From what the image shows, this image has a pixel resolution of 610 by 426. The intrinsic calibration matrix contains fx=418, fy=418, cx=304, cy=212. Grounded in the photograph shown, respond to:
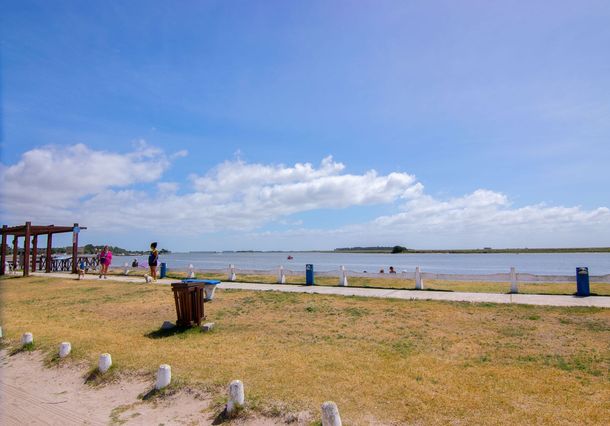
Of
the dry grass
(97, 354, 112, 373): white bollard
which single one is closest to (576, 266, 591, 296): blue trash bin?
the dry grass

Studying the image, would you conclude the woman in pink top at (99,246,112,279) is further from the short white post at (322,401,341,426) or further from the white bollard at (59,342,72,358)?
the short white post at (322,401,341,426)

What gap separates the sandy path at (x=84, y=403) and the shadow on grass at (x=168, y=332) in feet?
6.31

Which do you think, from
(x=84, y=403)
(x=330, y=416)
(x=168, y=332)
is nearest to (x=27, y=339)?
(x=168, y=332)

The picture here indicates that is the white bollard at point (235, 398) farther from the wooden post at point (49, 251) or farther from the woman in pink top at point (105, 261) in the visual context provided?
the wooden post at point (49, 251)

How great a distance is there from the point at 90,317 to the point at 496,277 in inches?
538

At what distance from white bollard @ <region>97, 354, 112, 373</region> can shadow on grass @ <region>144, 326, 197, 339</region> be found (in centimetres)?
196

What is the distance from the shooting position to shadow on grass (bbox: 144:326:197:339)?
31.1 ft

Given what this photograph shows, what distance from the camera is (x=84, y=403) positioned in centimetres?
637

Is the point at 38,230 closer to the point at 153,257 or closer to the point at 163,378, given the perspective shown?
the point at 153,257

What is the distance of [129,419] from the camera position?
569cm

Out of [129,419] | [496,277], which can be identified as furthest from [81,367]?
[496,277]

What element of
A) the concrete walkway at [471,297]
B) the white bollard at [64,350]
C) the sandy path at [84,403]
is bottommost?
the sandy path at [84,403]

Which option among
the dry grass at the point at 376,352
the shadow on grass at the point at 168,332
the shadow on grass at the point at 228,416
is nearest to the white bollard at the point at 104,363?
the dry grass at the point at 376,352

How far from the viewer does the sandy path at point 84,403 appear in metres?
5.66
